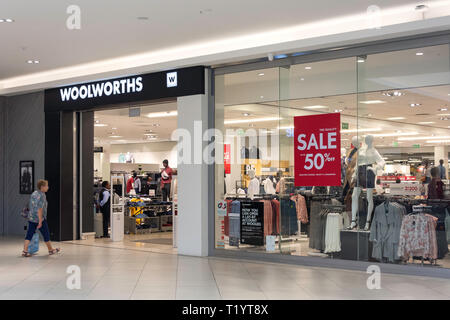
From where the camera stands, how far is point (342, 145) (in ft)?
29.8

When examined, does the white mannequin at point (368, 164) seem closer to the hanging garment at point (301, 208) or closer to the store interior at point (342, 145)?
the store interior at point (342, 145)

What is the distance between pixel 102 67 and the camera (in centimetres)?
1208

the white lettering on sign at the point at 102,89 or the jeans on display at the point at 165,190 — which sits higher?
the white lettering on sign at the point at 102,89

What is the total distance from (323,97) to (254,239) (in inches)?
112

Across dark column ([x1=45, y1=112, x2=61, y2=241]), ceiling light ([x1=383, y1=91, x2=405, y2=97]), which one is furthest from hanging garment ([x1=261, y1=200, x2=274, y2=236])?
dark column ([x1=45, y1=112, x2=61, y2=241])

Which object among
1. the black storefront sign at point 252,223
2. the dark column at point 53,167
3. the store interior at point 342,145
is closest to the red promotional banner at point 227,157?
the store interior at point 342,145

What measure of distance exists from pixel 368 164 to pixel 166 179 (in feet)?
26.0

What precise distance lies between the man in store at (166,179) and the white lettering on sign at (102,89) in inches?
131

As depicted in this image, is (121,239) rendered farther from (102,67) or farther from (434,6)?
(434,6)

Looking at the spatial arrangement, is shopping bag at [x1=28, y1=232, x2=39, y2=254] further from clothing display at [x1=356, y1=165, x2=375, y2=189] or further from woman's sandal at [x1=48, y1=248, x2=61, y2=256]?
clothing display at [x1=356, y1=165, x2=375, y2=189]

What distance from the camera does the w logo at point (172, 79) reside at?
10780mm

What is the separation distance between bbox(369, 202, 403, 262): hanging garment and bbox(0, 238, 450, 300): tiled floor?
0.52 metres

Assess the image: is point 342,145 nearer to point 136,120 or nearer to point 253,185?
point 253,185
